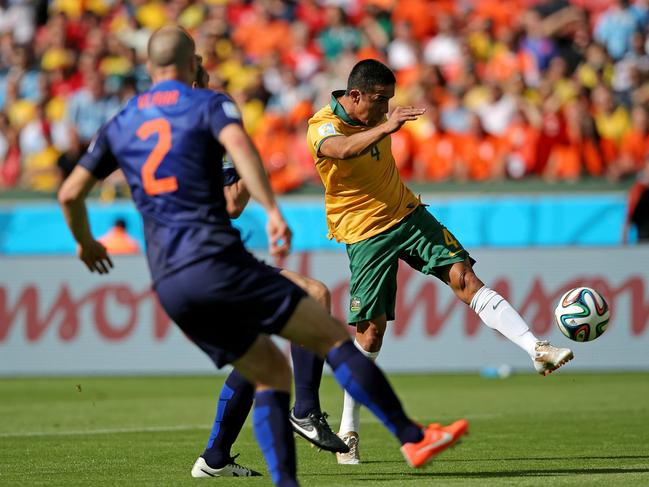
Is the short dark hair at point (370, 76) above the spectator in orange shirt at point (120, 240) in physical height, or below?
above

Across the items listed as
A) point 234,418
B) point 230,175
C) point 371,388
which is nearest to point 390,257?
point 230,175

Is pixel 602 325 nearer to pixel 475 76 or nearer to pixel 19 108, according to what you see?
pixel 475 76

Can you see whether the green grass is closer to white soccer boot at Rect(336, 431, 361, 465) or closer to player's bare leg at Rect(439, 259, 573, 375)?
white soccer boot at Rect(336, 431, 361, 465)

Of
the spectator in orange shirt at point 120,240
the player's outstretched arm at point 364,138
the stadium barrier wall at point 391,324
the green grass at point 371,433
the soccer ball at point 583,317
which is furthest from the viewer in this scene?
the spectator in orange shirt at point 120,240

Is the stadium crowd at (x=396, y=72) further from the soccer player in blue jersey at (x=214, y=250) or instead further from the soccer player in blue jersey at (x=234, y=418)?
the soccer player in blue jersey at (x=214, y=250)

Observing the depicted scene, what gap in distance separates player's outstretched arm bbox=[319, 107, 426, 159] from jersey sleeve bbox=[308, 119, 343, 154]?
0.07 m

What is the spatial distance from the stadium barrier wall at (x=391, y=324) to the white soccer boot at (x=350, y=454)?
6.83m

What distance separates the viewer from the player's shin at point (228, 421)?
7.86 meters

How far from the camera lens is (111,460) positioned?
8672 mm

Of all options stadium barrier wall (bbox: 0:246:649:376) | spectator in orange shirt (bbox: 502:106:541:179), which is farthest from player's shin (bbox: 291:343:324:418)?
spectator in orange shirt (bbox: 502:106:541:179)

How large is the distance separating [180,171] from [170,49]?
61 centimetres

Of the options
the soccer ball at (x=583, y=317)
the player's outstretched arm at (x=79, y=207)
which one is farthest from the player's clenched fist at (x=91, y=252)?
the soccer ball at (x=583, y=317)

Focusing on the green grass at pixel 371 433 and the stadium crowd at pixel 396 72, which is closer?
the green grass at pixel 371 433

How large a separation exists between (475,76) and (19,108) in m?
7.63
